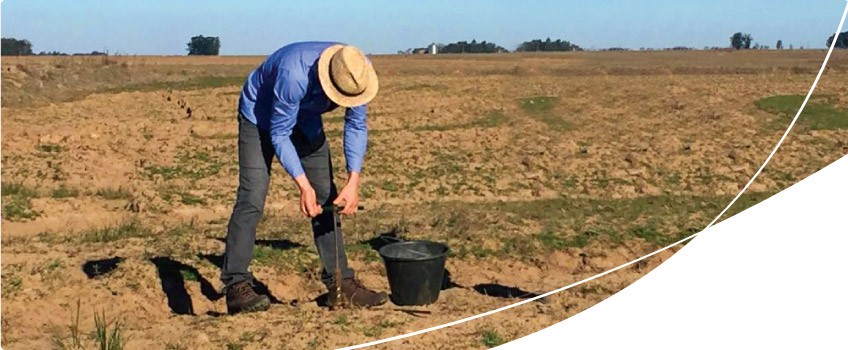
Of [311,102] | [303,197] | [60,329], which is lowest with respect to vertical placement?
[60,329]

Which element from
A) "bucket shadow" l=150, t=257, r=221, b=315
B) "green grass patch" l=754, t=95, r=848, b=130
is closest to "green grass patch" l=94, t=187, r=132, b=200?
"bucket shadow" l=150, t=257, r=221, b=315

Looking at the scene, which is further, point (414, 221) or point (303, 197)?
point (414, 221)

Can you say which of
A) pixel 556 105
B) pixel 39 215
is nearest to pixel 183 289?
pixel 39 215

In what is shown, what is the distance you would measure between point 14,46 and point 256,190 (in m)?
1.07

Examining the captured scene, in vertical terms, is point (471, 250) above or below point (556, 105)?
below

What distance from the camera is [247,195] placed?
3.07 meters

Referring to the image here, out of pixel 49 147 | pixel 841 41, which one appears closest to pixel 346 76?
A: pixel 841 41

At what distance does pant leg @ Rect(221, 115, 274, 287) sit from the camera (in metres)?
3.03

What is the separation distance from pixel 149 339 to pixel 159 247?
1.58 meters

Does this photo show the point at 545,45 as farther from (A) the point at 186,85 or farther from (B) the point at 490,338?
(A) the point at 186,85

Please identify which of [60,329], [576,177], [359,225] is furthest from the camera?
[576,177]

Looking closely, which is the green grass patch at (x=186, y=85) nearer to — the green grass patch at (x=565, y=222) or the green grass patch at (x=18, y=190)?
the green grass patch at (x=18, y=190)

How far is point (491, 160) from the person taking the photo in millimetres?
7238

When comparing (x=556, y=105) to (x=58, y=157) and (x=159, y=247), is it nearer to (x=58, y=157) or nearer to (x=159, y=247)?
(x=159, y=247)
